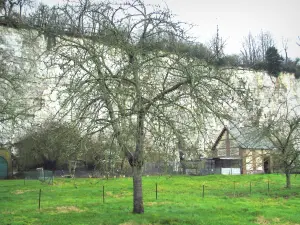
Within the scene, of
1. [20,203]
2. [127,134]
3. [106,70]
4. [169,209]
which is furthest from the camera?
[20,203]

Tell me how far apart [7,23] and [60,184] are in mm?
11211

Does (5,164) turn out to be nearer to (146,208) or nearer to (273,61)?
(146,208)

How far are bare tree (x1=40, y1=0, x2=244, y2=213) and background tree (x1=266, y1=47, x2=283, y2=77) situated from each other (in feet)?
178

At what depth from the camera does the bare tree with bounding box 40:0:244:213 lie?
12141mm

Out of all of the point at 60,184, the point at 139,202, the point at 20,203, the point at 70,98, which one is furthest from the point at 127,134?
the point at 60,184

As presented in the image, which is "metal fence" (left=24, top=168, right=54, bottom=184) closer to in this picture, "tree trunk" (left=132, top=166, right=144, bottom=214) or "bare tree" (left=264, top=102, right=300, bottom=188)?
Result: "tree trunk" (left=132, top=166, right=144, bottom=214)

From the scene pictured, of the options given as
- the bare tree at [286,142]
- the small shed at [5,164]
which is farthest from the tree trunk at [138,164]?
the small shed at [5,164]

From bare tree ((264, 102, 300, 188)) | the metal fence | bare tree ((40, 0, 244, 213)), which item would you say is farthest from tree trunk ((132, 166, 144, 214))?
the metal fence

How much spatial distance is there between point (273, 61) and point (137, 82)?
5823 centimetres

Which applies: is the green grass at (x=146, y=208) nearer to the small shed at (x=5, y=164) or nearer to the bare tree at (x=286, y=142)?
the bare tree at (x=286, y=142)

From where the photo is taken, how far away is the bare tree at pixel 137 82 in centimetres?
1214

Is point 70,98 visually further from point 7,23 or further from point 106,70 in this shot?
point 7,23

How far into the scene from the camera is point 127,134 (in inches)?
460

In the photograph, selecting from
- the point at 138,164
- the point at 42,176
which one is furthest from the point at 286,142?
the point at 42,176
